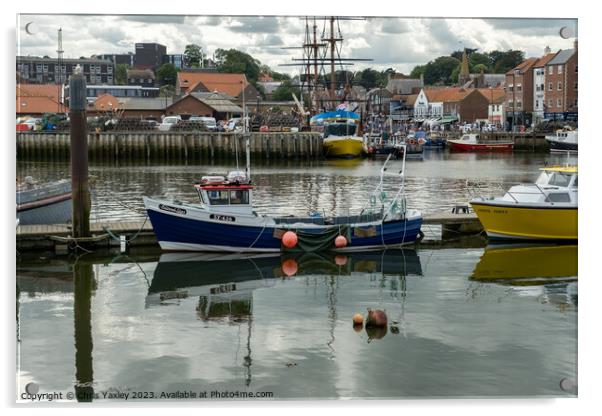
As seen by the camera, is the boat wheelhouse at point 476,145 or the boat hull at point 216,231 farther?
the boat wheelhouse at point 476,145

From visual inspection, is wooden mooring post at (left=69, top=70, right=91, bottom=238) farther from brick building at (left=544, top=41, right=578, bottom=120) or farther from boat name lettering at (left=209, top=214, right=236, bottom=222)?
brick building at (left=544, top=41, right=578, bottom=120)

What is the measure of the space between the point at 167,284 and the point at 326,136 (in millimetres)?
47447

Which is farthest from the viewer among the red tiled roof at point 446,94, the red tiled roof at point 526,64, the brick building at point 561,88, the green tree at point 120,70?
the red tiled roof at point 446,94

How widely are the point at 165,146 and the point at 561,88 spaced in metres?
31.2

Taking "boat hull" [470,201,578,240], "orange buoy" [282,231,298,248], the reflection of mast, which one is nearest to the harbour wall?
"boat hull" [470,201,578,240]

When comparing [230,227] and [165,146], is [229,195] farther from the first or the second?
[165,146]

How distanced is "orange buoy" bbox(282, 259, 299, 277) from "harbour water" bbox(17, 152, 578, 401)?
0.09 metres

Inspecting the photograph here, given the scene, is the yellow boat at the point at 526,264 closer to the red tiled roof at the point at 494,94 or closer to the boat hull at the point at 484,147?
the boat hull at the point at 484,147

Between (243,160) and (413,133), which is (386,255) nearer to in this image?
(243,160)

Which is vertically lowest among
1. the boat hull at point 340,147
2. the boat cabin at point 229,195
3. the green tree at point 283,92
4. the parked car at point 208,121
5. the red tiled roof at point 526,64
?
the boat cabin at point 229,195

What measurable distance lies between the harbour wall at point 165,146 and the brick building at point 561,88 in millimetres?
21294

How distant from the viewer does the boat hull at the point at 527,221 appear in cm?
2164

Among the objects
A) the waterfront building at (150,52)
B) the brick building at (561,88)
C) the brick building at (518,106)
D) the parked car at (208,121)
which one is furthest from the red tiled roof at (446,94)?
the waterfront building at (150,52)

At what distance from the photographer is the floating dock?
20.6 metres
